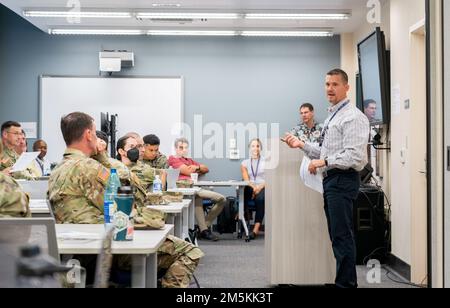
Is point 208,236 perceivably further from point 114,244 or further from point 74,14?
point 114,244

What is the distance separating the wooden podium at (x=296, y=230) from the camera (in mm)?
4145

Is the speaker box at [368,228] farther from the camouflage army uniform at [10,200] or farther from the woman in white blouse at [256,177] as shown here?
the camouflage army uniform at [10,200]

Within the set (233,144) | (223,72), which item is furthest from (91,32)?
(233,144)

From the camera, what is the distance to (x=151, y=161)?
639 cm

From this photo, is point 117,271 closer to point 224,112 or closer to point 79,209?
point 79,209

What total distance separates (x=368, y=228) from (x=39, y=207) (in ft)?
10.8

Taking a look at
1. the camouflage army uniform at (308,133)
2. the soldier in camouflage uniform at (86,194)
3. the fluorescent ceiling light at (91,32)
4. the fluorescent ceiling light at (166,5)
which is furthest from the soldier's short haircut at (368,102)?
the soldier in camouflage uniform at (86,194)

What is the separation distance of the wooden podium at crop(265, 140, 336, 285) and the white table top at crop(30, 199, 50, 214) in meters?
1.57

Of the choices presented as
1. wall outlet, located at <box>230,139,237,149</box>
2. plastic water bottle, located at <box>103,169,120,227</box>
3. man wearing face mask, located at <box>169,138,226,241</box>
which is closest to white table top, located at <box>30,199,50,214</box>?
plastic water bottle, located at <box>103,169,120,227</box>

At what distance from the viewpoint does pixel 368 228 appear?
218 inches

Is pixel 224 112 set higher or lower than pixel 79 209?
higher

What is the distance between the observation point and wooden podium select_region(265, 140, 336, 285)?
4145mm
